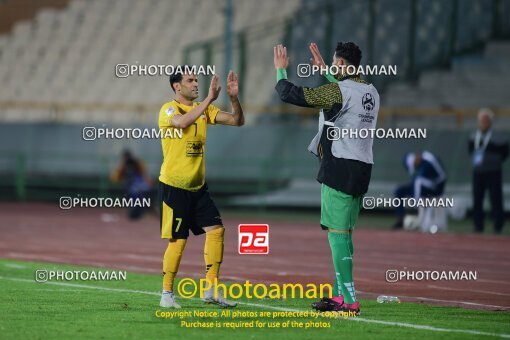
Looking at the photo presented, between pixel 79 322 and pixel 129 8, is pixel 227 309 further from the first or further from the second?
pixel 129 8

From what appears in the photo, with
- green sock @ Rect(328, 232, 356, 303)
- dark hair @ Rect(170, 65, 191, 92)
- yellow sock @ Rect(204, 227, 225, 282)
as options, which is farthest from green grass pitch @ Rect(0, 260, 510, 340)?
dark hair @ Rect(170, 65, 191, 92)

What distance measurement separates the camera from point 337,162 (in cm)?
1138

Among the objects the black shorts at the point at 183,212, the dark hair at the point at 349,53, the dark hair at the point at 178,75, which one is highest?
the dark hair at the point at 349,53

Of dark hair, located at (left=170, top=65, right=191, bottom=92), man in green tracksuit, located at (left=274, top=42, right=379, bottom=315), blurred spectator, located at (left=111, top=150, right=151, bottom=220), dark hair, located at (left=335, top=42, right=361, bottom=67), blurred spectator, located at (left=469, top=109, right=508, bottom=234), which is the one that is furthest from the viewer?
blurred spectator, located at (left=111, top=150, right=151, bottom=220)

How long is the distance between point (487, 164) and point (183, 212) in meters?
13.5

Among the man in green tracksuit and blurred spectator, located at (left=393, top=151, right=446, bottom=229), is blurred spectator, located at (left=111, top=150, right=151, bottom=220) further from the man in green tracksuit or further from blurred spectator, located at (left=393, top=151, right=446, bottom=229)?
the man in green tracksuit

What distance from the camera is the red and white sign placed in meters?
12.6

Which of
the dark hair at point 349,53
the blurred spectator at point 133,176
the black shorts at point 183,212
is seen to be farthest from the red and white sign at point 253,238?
the blurred spectator at point 133,176

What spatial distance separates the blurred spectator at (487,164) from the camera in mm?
24359

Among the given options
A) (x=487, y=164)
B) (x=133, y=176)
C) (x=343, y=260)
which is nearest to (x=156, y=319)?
(x=343, y=260)

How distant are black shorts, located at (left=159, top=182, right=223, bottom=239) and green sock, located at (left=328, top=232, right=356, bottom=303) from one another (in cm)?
122

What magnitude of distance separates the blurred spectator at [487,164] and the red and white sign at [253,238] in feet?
39.4

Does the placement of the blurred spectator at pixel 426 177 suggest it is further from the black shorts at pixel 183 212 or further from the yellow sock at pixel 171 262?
the yellow sock at pixel 171 262

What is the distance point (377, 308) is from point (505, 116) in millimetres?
19053
